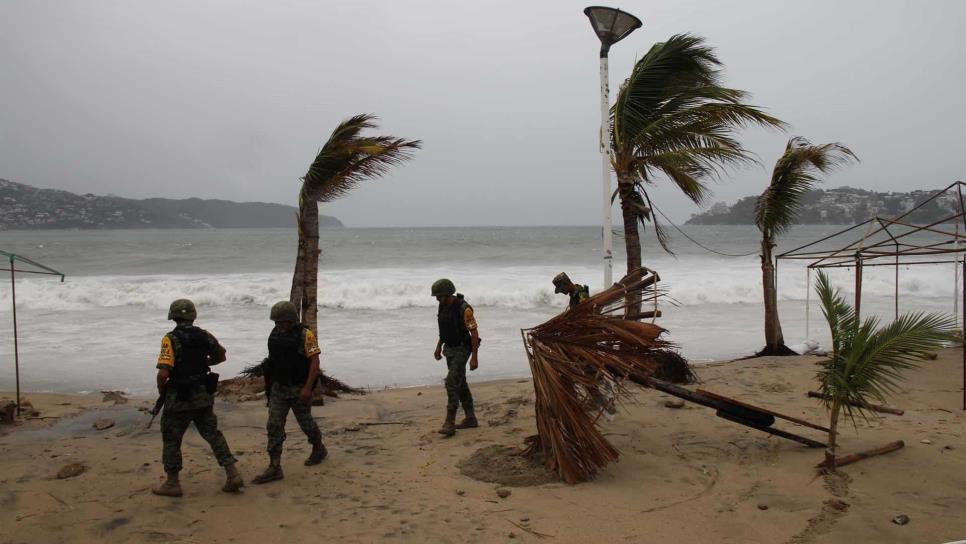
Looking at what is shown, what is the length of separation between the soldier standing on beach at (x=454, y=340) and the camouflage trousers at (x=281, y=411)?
5.37ft

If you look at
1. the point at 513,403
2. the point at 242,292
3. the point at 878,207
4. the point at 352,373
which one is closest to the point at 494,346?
the point at 352,373

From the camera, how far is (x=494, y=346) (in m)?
13.6

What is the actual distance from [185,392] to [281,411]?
2.70 ft

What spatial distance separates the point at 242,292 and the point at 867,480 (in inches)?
887

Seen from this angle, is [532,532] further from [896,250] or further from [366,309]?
Answer: [366,309]

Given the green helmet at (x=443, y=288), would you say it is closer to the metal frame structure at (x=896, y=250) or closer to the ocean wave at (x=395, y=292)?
the metal frame structure at (x=896, y=250)

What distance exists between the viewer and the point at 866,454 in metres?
5.37

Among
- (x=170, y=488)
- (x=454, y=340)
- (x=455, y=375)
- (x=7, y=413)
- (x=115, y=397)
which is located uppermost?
(x=454, y=340)

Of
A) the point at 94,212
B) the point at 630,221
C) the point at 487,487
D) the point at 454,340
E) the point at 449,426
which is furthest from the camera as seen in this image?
the point at 94,212

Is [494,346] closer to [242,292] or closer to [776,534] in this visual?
[776,534]

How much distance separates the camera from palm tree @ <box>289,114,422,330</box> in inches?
332

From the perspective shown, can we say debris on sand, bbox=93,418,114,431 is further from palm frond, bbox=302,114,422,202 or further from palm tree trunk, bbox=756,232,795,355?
palm tree trunk, bbox=756,232,795,355

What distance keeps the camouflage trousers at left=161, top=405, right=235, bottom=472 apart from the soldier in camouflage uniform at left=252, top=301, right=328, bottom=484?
43 centimetres

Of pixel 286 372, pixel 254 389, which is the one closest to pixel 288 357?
pixel 286 372
